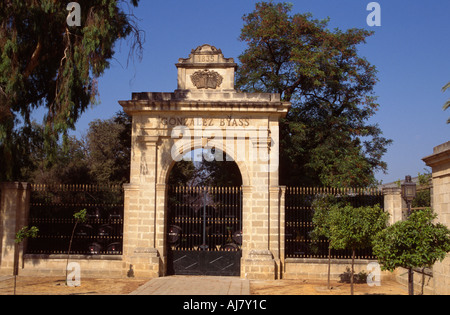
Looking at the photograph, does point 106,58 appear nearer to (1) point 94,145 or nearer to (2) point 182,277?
(2) point 182,277

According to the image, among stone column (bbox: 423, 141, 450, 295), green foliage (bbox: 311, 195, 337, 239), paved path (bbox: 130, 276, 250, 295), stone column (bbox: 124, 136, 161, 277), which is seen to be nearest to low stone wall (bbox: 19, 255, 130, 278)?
stone column (bbox: 124, 136, 161, 277)

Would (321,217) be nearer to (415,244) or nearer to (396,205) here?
(396,205)

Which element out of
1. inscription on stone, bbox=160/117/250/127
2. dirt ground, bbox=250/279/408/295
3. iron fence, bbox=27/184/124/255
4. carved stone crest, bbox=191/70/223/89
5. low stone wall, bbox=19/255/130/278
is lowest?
dirt ground, bbox=250/279/408/295

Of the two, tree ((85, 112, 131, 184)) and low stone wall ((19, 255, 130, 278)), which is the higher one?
tree ((85, 112, 131, 184))

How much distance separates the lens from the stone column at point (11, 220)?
43.9 feet

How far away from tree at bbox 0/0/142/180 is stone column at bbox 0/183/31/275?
0.66 m

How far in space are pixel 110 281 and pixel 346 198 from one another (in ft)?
25.4

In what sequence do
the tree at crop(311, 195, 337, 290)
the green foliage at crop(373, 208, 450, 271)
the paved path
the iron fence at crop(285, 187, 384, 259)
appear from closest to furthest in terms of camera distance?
the green foliage at crop(373, 208, 450, 271) < the paved path < the tree at crop(311, 195, 337, 290) < the iron fence at crop(285, 187, 384, 259)

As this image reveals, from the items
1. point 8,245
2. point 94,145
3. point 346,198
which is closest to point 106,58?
point 8,245

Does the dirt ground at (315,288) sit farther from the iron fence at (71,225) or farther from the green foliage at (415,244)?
the iron fence at (71,225)

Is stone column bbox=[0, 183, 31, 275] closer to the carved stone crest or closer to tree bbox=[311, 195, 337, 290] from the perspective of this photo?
the carved stone crest

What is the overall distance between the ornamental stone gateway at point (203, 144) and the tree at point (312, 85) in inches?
210

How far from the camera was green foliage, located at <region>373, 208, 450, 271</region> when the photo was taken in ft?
25.6

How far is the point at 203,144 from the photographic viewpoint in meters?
13.8
